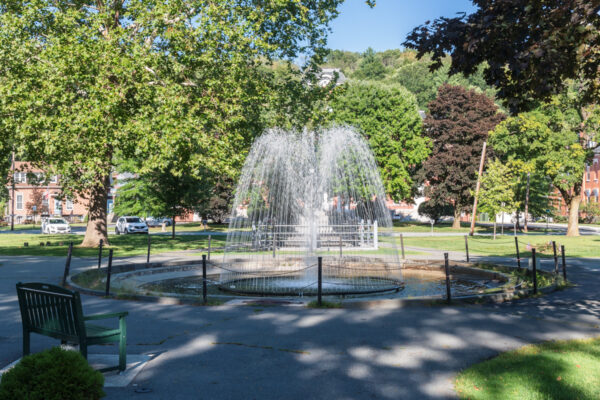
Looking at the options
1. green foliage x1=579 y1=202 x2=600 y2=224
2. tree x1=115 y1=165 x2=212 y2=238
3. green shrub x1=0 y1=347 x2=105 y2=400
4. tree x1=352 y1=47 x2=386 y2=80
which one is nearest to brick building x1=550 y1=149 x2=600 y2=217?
green foliage x1=579 y1=202 x2=600 y2=224

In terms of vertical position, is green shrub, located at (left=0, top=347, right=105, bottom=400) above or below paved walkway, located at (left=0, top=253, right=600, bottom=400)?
above

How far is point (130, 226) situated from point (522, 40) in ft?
154

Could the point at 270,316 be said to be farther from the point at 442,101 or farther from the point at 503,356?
the point at 442,101

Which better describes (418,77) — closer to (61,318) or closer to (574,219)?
(574,219)

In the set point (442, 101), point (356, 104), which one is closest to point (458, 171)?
point (442, 101)

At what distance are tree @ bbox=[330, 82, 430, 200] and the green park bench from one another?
51.0 metres

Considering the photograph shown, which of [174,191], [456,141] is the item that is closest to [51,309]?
[174,191]

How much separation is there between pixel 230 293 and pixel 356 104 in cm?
4734

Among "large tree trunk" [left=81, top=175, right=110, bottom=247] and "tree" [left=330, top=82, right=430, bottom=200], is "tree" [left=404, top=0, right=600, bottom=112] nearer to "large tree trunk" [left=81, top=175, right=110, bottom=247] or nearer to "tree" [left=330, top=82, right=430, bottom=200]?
"large tree trunk" [left=81, top=175, right=110, bottom=247]

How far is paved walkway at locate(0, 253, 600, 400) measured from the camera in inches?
231

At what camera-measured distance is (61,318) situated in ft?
19.3

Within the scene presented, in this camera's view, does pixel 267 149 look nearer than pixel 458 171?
Yes

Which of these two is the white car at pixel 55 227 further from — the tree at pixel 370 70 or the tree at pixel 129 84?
the tree at pixel 370 70

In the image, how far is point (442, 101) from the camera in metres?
60.7
